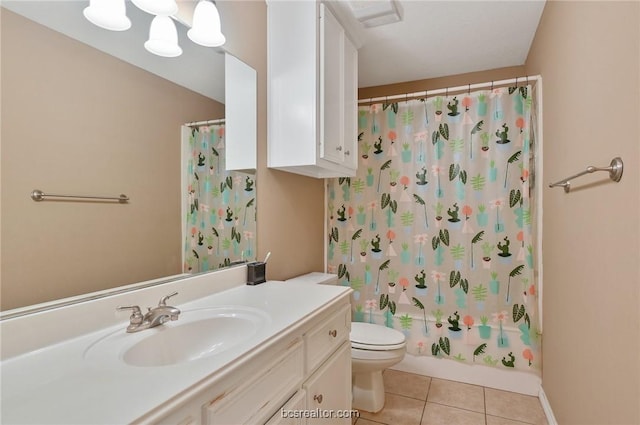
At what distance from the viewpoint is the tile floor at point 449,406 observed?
72.8 inches

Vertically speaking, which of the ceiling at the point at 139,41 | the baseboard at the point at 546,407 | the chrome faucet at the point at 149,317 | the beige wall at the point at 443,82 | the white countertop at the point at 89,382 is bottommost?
the baseboard at the point at 546,407

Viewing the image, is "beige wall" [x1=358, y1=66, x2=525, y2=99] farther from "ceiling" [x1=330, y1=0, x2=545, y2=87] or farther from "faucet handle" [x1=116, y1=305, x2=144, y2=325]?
"faucet handle" [x1=116, y1=305, x2=144, y2=325]

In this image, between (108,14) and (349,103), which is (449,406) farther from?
(108,14)

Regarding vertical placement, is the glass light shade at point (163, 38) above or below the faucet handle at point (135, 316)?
above

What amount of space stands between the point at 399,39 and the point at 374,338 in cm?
194

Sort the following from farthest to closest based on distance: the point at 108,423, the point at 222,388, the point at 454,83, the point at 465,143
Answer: the point at 454,83, the point at 465,143, the point at 222,388, the point at 108,423

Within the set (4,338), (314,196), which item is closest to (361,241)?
(314,196)

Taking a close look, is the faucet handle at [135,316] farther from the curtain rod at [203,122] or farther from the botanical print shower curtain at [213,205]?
the curtain rod at [203,122]

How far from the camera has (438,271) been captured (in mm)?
2270

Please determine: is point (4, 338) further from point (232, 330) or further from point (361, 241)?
point (361, 241)

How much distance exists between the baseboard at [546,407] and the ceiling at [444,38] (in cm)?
226

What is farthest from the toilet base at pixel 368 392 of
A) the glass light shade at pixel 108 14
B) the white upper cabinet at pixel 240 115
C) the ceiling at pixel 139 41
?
the glass light shade at pixel 108 14

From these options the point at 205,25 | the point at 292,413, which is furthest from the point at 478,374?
the point at 205,25

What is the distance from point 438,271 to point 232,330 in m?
1.62
